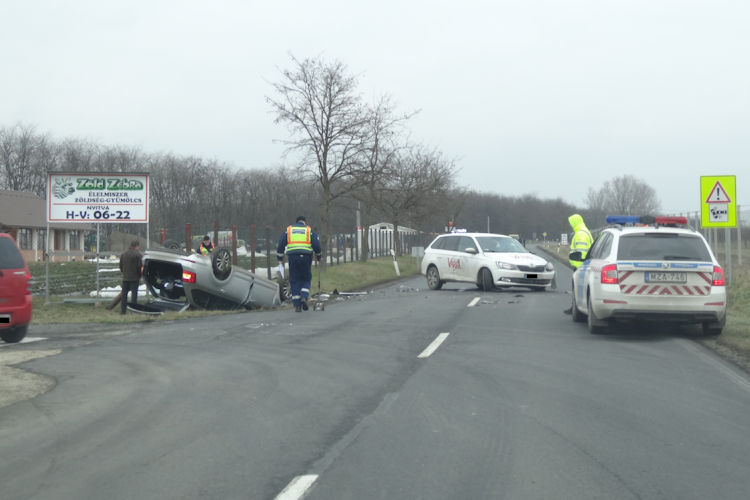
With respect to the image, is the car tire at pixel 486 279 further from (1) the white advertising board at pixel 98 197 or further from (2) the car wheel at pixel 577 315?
(1) the white advertising board at pixel 98 197

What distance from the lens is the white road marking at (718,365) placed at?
25.5 feet

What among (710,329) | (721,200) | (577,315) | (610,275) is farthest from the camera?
(721,200)

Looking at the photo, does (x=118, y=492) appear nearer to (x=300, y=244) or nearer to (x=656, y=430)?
(x=656, y=430)

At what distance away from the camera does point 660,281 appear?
10.7 metres

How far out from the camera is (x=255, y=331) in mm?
12195

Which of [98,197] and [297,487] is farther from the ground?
[98,197]

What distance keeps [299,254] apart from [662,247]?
7270 millimetres

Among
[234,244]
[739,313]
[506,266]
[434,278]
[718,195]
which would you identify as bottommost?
[739,313]

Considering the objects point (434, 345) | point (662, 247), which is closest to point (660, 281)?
point (662, 247)

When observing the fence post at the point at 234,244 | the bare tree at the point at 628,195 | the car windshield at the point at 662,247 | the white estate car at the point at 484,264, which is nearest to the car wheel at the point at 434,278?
the white estate car at the point at 484,264

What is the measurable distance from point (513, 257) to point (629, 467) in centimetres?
1563

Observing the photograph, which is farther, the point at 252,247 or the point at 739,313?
the point at 252,247

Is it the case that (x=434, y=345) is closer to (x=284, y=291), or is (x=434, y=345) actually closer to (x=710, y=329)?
(x=710, y=329)

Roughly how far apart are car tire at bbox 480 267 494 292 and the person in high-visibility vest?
246 inches
